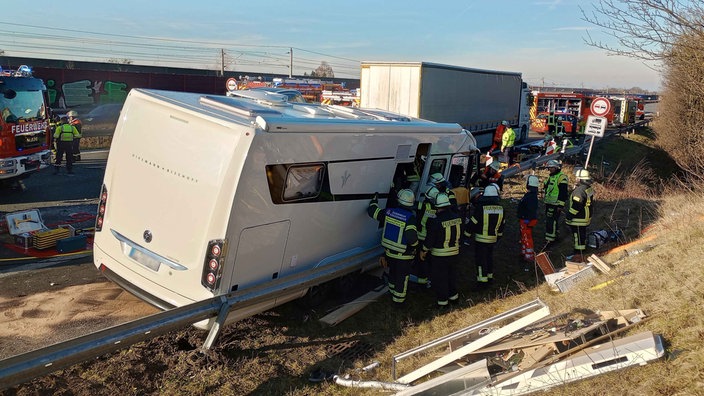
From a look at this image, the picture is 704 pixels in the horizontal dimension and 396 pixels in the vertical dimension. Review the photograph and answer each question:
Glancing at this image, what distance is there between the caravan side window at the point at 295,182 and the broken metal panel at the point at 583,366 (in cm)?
254

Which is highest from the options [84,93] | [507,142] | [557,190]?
[84,93]

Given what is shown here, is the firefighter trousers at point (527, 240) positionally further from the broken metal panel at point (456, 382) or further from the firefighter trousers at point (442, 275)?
the broken metal panel at point (456, 382)

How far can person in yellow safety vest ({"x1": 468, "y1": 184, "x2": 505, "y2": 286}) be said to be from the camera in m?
7.52

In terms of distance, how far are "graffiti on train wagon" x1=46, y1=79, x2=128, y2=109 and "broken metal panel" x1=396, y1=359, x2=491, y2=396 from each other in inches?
1006

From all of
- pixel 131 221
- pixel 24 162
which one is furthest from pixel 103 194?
pixel 24 162

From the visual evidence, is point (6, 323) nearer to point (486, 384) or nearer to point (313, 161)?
point (313, 161)

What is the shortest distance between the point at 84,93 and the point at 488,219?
81.1ft

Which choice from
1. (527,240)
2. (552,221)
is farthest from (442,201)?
(552,221)

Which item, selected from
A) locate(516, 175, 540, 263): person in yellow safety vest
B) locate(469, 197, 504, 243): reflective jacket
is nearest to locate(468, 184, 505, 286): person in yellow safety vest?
locate(469, 197, 504, 243): reflective jacket

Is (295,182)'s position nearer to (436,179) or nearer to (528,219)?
(436,179)

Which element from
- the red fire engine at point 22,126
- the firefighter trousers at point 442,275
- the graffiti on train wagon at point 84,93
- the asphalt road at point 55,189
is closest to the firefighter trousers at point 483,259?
the firefighter trousers at point 442,275

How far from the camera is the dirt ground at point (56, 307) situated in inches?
216

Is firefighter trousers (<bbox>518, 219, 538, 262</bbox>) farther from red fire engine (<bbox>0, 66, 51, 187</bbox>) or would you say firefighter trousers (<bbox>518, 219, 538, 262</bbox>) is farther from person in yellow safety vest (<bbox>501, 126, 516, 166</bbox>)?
red fire engine (<bbox>0, 66, 51, 187</bbox>)

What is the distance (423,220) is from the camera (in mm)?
6887
